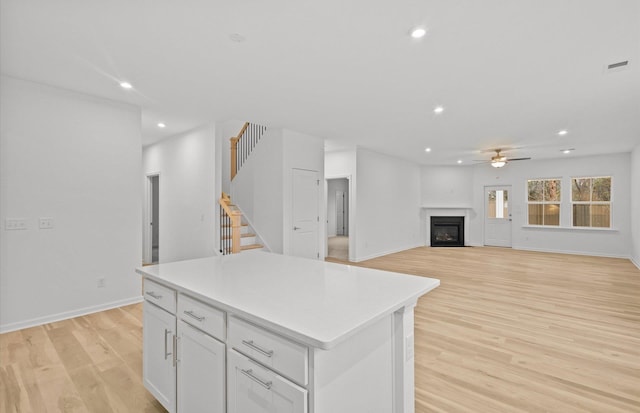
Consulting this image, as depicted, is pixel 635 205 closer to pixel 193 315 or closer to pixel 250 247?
pixel 250 247

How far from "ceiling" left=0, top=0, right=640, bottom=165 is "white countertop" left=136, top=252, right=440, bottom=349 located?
180cm

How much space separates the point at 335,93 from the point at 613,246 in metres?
8.80

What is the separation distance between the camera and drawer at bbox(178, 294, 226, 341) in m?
1.45

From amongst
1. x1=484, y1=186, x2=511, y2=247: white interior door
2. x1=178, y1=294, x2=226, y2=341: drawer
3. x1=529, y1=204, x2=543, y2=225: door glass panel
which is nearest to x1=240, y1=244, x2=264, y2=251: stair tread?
x1=178, y1=294, x2=226, y2=341: drawer

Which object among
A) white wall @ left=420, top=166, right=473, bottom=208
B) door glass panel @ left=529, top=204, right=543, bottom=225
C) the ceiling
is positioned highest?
the ceiling

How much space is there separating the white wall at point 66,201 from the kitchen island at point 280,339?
7.67 ft

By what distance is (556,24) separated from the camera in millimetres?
2266

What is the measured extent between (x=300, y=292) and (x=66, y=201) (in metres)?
3.58

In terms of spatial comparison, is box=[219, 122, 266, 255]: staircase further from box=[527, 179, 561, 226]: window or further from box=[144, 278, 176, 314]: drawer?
box=[527, 179, 561, 226]: window

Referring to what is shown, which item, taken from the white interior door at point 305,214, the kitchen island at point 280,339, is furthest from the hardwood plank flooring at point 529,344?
the white interior door at point 305,214

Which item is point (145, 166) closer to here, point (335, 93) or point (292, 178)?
point (292, 178)

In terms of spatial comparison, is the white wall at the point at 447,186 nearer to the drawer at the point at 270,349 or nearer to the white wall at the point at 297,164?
the white wall at the point at 297,164

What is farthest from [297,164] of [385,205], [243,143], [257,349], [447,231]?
[447,231]

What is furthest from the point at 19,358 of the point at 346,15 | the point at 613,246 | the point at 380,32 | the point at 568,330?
the point at 613,246
